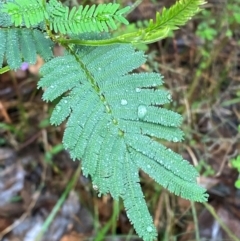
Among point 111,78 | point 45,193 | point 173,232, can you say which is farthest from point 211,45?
point 111,78

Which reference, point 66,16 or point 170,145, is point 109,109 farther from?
point 170,145

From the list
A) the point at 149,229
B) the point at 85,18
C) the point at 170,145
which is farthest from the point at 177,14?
the point at 170,145

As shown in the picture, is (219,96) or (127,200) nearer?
(127,200)

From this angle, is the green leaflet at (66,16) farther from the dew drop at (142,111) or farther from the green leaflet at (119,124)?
the dew drop at (142,111)

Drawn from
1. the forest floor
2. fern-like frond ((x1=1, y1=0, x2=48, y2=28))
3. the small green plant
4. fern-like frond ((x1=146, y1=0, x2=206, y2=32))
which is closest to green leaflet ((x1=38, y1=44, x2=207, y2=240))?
the small green plant

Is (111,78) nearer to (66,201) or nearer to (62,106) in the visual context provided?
(62,106)

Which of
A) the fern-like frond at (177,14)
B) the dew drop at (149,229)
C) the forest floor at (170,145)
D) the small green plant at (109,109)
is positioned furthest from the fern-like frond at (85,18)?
the forest floor at (170,145)
